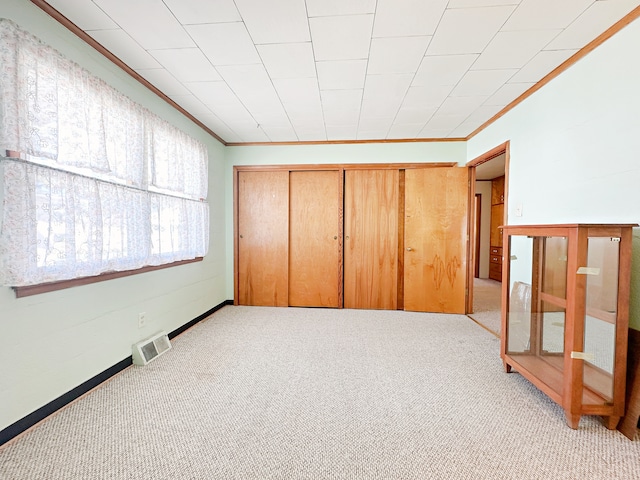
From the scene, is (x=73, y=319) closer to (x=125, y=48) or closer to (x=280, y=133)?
(x=125, y=48)

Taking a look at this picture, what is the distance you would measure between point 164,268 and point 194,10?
6.72 ft

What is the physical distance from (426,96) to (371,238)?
1.86m

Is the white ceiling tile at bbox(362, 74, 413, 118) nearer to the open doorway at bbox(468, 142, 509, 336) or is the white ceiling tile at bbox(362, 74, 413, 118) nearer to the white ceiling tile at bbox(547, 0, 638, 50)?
the white ceiling tile at bbox(547, 0, 638, 50)

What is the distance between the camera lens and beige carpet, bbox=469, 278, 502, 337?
319cm

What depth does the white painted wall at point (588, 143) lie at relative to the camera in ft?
5.00

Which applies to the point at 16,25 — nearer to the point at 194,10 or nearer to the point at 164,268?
the point at 194,10

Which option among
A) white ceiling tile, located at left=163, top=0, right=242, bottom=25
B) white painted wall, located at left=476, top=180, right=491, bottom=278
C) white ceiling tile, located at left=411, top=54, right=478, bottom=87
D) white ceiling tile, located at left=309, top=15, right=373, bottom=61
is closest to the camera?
white ceiling tile, located at left=163, top=0, right=242, bottom=25

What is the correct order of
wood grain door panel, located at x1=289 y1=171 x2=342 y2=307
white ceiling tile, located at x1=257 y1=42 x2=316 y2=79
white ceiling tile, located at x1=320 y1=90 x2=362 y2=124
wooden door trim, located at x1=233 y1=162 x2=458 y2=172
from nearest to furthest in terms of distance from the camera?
white ceiling tile, located at x1=257 y1=42 x2=316 y2=79
white ceiling tile, located at x1=320 y1=90 x2=362 y2=124
wooden door trim, located at x1=233 y1=162 x2=458 y2=172
wood grain door panel, located at x1=289 y1=171 x2=342 y2=307

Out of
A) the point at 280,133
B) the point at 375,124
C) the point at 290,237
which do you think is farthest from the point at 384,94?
the point at 290,237

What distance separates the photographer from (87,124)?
1.66m

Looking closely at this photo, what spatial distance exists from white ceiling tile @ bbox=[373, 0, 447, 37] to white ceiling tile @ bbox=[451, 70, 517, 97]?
0.74m

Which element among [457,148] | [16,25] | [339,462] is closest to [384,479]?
[339,462]

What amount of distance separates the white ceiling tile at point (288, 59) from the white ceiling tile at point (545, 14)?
127 cm

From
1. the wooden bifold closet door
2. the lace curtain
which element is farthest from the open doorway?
the lace curtain
